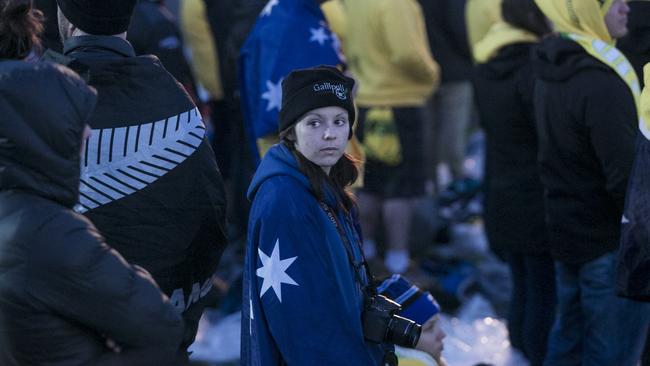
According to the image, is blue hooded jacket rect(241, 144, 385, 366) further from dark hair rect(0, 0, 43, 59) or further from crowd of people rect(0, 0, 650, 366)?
dark hair rect(0, 0, 43, 59)

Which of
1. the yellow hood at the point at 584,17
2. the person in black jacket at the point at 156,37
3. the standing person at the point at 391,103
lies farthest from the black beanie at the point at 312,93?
the standing person at the point at 391,103

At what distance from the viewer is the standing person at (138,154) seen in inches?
132

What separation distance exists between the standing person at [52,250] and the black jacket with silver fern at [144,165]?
0.65 meters

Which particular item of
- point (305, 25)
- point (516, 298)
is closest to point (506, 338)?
point (516, 298)

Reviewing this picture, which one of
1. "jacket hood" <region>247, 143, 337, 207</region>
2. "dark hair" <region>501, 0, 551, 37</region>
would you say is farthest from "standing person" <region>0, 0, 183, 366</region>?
"dark hair" <region>501, 0, 551, 37</region>

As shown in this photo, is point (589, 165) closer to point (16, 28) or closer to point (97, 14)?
point (97, 14)

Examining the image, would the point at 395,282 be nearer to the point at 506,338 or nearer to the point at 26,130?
the point at 26,130

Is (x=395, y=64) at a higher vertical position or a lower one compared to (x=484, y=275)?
higher

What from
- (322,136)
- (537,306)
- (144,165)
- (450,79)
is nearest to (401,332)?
(322,136)

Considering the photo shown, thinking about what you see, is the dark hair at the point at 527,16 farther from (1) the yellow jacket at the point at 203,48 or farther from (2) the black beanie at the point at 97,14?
(1) the yellow jacket at the point at 203,48

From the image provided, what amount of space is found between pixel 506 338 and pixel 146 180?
139 inches

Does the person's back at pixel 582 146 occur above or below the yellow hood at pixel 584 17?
below

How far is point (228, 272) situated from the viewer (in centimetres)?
736

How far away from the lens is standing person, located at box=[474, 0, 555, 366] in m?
5.60
